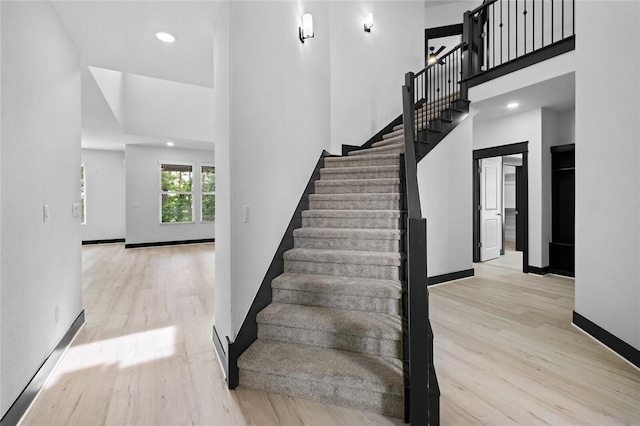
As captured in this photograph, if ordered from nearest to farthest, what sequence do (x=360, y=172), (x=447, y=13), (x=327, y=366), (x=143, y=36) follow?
(x=327, y=366) → (x=143, y=36) → (x=360, y=172) → (x=447, y=13)

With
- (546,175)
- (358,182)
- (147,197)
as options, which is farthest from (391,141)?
(147,197)

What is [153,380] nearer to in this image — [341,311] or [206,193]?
[341,311]

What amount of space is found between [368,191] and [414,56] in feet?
12.7

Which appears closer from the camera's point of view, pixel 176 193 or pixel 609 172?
pixel 609 172

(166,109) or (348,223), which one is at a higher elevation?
(166,109)

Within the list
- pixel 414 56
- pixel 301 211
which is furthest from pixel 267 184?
pixel 414 56

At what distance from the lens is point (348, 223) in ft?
10.8

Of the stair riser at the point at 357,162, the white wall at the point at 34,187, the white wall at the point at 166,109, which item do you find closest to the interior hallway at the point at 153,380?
the white wall at the point at 34,187

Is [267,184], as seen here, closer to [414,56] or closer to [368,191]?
[368,191]

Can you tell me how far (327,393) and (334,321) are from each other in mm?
460

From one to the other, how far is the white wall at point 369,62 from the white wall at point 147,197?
225 inches

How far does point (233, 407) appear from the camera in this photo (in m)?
1.88

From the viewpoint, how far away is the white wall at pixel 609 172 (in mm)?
2381

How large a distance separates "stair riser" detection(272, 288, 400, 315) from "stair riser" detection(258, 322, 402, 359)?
0.94 ft
